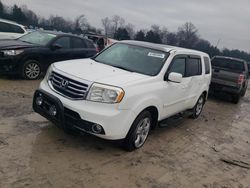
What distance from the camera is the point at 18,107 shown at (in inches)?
244

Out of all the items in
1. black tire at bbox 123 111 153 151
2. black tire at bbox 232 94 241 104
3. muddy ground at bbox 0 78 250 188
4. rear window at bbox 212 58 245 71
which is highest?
rear window at bbox 212 58 245 71

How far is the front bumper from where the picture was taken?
4156mm

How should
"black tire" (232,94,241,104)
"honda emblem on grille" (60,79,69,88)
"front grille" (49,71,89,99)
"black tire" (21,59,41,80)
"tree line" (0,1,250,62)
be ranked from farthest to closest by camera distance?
"tree line" (0,1,250,62), "black tire" (232,94,241,104), "black tire" (21,59,41,80), "honda emblem on grille" (60,79,69,88), "front grille" (49,71,89,99)

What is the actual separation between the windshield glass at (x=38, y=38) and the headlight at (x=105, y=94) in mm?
5587

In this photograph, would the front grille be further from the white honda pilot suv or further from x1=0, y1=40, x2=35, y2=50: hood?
x1=0, y1=40, x2=35, y2=50: hood

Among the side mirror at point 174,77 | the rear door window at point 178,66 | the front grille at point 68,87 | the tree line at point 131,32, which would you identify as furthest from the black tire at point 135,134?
the tree line at point 131,32

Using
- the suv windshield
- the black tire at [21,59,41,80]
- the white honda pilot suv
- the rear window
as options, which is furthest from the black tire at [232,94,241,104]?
the black tire at [21,59,41,80]

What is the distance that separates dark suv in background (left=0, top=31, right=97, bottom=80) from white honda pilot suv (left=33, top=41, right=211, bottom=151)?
3.44 m

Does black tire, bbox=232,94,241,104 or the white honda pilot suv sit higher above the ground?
the white honda pilot suv

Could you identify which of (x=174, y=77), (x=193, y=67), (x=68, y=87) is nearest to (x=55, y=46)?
(x=193, y=67)

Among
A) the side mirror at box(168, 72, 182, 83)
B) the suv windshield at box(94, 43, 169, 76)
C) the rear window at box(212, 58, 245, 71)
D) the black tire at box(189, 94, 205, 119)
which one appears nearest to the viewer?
the side mirror at box(168, 72, 182, 83)

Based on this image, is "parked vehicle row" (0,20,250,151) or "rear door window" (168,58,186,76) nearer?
"parked vehicle row" (0,20,250,151)

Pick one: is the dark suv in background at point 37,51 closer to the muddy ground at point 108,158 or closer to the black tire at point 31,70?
the black tire at point 31,70

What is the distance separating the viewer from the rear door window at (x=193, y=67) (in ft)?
20.8
